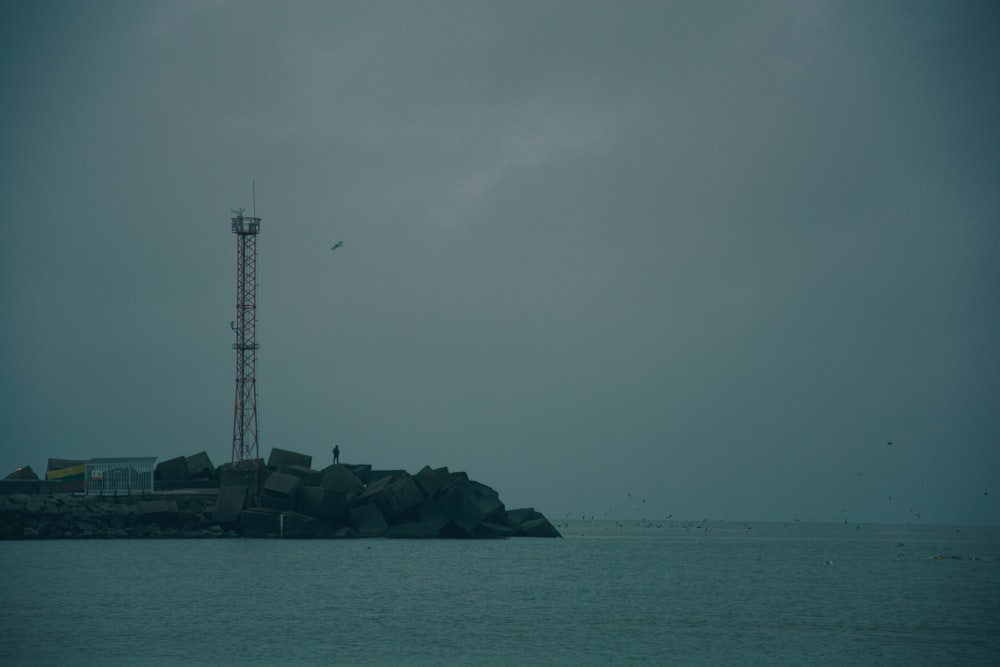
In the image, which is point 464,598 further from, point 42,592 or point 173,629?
point 42,592

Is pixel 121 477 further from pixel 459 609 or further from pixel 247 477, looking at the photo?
pixel 459 609

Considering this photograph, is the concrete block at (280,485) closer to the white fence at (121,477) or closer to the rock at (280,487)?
the rock at (280,487)

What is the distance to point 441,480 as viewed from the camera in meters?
62.3

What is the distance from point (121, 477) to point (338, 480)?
41.3 feet

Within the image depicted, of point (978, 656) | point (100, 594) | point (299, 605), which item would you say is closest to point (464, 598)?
point (299, 605)

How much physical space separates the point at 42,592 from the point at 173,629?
10201 mm

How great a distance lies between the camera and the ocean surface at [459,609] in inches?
1142

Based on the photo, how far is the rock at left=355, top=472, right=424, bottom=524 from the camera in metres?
61.7

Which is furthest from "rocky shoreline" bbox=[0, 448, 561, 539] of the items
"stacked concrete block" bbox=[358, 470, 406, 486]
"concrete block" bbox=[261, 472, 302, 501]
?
"stacked concrete block" bbox=[358, 470, 406, 486]

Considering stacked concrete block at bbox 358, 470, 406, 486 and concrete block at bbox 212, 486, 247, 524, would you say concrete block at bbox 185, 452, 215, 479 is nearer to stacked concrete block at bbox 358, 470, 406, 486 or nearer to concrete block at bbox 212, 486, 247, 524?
concrete block at bbox 212, 486, 247, 524

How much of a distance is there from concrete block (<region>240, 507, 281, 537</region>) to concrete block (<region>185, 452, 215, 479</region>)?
6.79 meters

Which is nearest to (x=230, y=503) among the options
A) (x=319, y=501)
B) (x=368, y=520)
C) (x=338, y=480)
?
(x=319, y=501)

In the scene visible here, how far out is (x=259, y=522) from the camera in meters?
60.8

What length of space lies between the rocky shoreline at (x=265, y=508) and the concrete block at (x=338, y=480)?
0.05 metres
